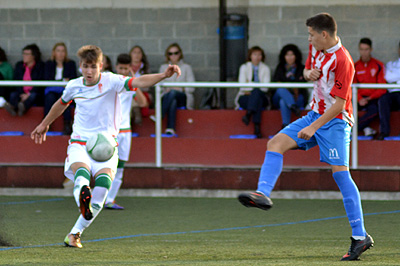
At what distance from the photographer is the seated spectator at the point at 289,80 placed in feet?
37.1

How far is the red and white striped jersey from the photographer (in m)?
6.38

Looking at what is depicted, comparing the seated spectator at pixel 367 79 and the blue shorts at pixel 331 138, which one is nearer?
the blue shorts at pixel 331 138

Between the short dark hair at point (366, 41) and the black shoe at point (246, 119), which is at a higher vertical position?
the short dark hair at point (366, 41)

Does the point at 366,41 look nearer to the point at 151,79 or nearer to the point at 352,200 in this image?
the point at 151,79

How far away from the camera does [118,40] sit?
1392 cm

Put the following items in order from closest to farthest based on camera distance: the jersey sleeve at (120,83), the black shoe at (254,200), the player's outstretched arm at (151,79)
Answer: the black shoe at (254,200), the player's outstretched arm at (151,79), the jersey sleeve at (120,83)

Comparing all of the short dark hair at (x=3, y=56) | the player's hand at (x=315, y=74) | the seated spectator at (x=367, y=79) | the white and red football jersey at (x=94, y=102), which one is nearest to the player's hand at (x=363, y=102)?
the seated spectator at (x=367, y=79)

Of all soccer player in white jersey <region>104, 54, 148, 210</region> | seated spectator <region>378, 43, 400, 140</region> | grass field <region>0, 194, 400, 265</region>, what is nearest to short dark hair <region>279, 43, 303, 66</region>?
seated spectator <region>378, 43, 400, 140</region>

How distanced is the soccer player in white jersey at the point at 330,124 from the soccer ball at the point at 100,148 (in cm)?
160

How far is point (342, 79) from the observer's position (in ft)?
20.9

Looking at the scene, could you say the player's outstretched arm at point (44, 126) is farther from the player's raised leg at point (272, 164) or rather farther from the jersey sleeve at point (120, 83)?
the player's raised leg at point (272, 164)

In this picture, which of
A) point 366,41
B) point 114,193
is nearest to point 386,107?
point 366,41

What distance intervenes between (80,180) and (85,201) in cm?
32

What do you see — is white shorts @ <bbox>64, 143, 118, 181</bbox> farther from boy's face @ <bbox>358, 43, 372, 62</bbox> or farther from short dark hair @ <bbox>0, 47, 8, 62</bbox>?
short dark hair @ <bbox>0, 47, 8, 62</bbox>
